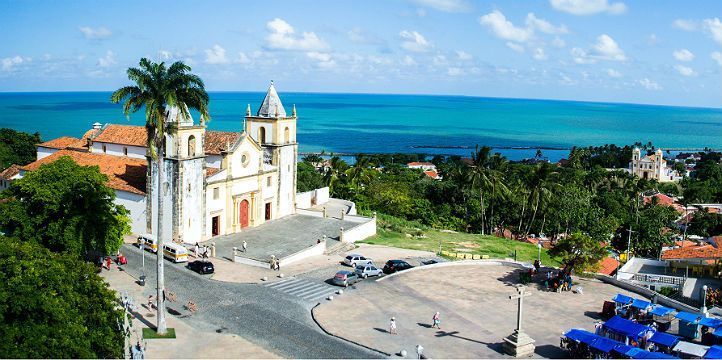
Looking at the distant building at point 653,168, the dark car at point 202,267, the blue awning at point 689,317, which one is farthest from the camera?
the distant building at point 653,168

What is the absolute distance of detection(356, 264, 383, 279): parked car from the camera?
39.2 metres

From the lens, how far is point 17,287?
70.7 ft

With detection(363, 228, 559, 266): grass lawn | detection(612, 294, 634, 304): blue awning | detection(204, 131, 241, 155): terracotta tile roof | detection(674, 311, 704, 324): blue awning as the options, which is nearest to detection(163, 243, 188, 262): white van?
detection(204, 131, 241, 155): terracotta tile roof

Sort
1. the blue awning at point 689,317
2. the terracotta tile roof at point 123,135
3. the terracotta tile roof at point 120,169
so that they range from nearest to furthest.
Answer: the blue awning at point 689,317, the terracotta tile roof at point 120,169, the terracotta tile roof at point 123,135

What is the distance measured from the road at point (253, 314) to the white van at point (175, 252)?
55 cm

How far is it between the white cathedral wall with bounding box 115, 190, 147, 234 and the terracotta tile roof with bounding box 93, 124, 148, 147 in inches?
291

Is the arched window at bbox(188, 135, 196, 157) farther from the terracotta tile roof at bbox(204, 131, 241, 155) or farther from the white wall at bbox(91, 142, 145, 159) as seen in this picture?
the white wall at bbox(91, 142, 145, 159)

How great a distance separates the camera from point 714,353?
24984 millimetres

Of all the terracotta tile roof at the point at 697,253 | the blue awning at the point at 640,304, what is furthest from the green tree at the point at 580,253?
the terracotta tile roof at the point at 697,253

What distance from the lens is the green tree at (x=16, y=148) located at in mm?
67438

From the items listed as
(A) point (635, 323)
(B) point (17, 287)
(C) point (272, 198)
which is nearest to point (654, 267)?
(A) point (635, 323)

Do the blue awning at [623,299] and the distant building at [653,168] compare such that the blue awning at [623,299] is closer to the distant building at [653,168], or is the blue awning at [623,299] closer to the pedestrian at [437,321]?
the pedestrian at [437,321]

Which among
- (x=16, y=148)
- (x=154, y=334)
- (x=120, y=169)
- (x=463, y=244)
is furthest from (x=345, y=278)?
(x=16, y=148)

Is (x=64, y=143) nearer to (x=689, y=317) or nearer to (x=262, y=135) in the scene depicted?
(x=262, y=135)
